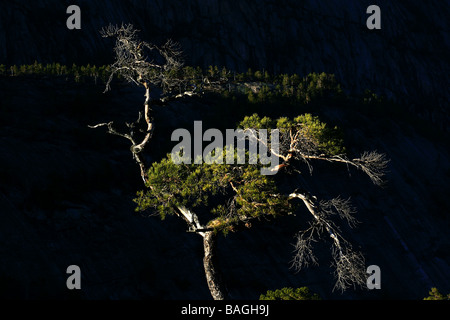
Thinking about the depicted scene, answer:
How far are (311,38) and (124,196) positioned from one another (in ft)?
280

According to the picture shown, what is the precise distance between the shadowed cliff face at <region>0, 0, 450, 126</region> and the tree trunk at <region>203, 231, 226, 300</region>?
272 ft

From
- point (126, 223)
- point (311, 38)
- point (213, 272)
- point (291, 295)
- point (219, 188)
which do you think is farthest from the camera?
point (311, 38)

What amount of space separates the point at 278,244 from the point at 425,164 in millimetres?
34679

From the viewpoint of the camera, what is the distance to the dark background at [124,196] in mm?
30141

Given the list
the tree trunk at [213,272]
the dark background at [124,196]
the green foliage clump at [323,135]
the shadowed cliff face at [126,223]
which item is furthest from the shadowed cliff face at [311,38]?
the tree trunk at [213,272]

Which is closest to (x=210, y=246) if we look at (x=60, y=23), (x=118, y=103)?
(x=118, y=103)

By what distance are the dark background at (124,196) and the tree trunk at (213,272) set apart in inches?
517

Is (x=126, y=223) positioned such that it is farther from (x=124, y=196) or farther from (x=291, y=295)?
(x=291, y=295)

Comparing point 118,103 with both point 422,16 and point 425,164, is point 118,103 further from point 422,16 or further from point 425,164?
point 422,16

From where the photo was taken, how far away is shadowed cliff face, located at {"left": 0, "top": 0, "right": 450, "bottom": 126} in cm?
10338

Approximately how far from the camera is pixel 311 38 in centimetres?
11162

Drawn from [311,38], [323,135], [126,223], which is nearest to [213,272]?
[323,135]

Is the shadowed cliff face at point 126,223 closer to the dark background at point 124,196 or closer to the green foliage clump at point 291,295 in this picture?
the dark background at point 124,196
